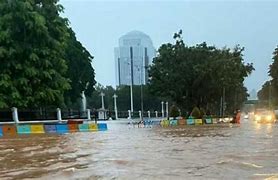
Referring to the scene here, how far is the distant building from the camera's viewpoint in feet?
274

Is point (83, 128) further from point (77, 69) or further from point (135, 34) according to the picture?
point (135, 34)

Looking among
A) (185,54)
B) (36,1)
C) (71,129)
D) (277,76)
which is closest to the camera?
(71,129)

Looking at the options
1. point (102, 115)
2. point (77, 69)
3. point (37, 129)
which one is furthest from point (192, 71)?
point (37, 129)

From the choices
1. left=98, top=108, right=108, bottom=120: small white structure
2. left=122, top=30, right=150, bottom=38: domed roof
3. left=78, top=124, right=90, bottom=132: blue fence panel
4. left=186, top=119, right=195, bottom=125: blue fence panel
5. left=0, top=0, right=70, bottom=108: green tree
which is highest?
left=122, top=30, right=150, bottom=38: domed roof

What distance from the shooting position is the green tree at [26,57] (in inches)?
1272

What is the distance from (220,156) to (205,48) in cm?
5161

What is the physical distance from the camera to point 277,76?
74062 mm

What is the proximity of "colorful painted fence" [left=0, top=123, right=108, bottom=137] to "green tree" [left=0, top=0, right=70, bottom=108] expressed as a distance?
9.00 ft

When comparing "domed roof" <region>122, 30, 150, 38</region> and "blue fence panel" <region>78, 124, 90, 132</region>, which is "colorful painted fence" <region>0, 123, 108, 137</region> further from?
"domed roof" <region>122, 30, 150, 38</region>

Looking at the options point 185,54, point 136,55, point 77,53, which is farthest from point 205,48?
point 136,55

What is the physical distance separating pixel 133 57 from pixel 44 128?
5916 centimetres

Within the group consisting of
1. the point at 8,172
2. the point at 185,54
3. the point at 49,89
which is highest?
the point at 185,54

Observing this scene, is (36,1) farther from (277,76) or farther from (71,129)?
(277,76)

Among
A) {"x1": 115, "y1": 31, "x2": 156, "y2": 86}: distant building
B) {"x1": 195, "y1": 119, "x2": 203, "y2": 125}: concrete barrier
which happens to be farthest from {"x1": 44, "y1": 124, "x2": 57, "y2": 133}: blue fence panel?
{"x1": 115, "y1": 31, "x2": 156, "y2": 86}: distant building
